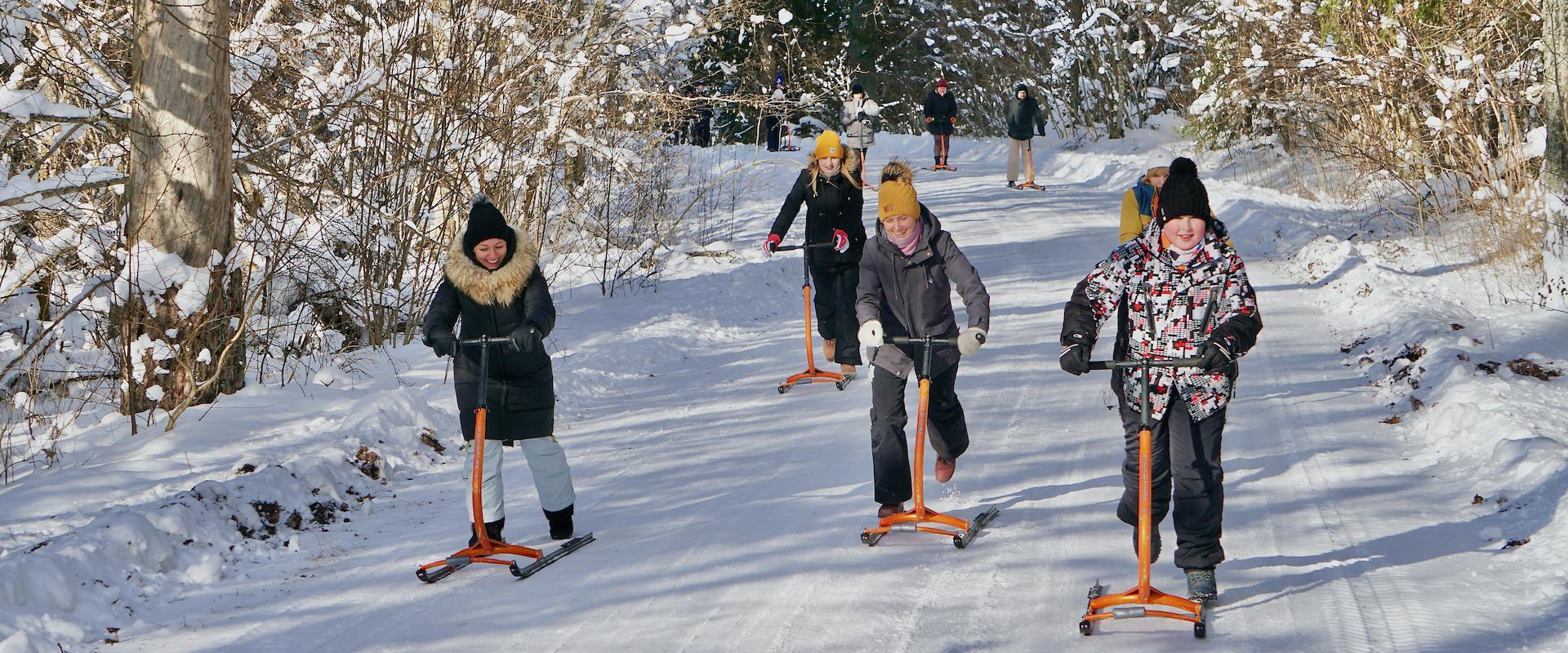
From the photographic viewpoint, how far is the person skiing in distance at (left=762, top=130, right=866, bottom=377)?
9.16 m

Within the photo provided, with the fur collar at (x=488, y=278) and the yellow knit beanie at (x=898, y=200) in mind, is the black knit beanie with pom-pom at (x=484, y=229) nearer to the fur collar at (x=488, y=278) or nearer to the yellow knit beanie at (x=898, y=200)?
the fur collar at (x=488, y=278)

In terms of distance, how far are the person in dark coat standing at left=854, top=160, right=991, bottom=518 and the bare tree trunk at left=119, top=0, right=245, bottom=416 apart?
13.1 feet

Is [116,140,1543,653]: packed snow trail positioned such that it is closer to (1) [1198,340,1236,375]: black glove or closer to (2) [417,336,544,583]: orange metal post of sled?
(2) [417,336,544,583]: orange metal post of sled

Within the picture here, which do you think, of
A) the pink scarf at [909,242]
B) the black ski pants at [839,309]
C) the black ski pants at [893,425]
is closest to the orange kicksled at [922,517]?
the black ski pants at [893,425]

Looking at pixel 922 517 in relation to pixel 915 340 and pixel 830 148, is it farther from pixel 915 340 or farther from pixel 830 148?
pixel 830 148

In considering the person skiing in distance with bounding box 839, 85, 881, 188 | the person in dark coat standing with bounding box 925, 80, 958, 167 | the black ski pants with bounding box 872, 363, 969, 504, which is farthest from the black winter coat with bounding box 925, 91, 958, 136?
the black ski pants with bounding box 872, 363, 969, 504

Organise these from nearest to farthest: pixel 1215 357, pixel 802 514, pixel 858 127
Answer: pixel 1215 357
pixel 802 514
pixel 858 127

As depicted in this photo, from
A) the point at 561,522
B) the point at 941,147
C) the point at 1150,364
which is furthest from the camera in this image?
the point at 941,147

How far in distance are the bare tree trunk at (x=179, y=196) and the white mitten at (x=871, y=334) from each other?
13.5 feet

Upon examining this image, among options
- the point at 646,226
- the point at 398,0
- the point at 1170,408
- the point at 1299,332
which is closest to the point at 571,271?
the point at 646,226

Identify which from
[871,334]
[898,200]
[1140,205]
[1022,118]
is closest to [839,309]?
[1140,205]

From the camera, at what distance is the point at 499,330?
585cm

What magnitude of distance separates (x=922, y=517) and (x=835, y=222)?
3887 millimetres

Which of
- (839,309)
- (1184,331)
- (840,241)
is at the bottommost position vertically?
(839,309)
